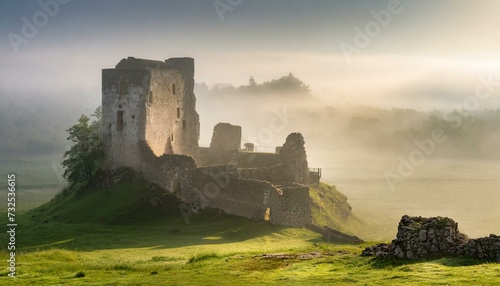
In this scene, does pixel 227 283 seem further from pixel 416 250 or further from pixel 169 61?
pixel 169 61

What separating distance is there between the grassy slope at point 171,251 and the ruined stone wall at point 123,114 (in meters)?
3.86

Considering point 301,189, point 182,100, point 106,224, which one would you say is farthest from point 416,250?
point 182,100

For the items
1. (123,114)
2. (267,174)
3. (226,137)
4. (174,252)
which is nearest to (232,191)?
(267,174)

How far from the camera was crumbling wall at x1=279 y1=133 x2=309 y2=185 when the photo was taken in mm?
63875

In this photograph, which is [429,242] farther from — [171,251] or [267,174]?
[267,174]

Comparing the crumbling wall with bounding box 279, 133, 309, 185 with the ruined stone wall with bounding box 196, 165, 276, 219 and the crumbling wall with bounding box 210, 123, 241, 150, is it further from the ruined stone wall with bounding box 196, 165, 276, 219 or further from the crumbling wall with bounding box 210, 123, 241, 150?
the crumbling wall with bounding box 210, 123, 241, 150

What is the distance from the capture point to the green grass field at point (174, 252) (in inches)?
1022

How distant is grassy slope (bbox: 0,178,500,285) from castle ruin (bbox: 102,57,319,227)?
1951 mm

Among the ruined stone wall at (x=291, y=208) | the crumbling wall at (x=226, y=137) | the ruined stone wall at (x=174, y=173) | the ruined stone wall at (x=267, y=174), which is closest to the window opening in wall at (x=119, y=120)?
the ruined stone wall at (x=174, y=173)

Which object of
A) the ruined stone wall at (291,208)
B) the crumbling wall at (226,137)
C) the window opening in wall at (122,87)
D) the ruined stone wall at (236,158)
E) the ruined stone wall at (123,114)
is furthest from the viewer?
the crumbling wall at (226,137)

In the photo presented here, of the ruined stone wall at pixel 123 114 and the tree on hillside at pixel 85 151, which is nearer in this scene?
the ruined stone wall at pixel 123 114

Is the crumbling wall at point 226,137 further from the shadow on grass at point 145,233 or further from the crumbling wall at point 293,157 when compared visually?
the shadow on grass at point 145,233

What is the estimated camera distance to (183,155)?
186 ft

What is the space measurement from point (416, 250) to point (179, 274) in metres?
12.1
